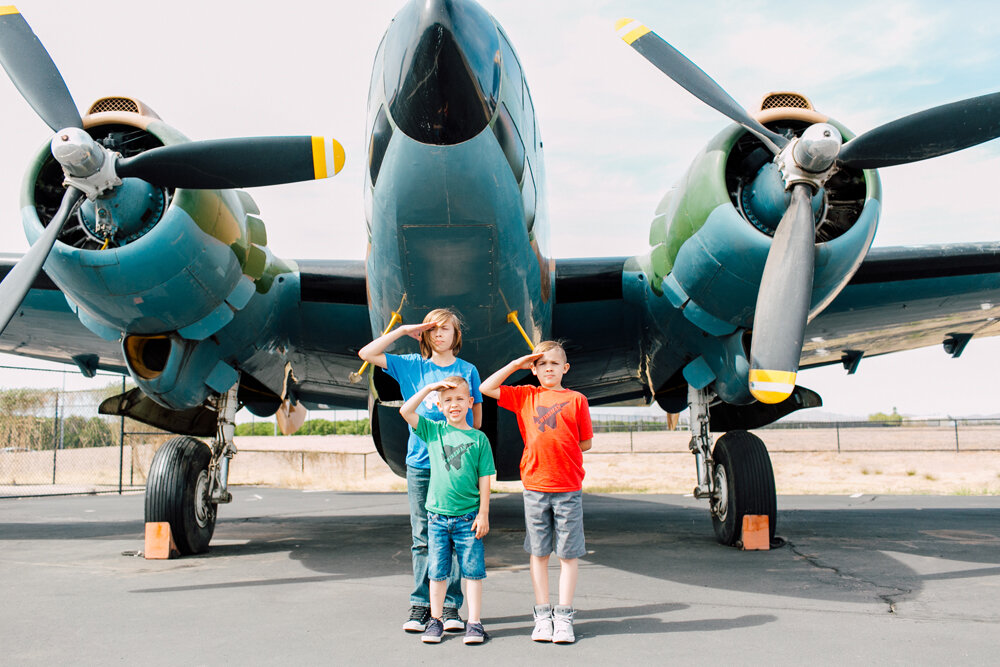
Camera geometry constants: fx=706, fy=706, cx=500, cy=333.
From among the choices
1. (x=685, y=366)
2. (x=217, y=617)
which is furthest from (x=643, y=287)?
(x=217, y=617)

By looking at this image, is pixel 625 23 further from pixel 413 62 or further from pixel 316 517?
pixel 316 517

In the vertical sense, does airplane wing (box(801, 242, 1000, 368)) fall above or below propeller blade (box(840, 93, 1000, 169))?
below

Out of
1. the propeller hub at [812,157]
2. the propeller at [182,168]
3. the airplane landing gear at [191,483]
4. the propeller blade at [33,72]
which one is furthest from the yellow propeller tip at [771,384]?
the propeller blade at [33,72]

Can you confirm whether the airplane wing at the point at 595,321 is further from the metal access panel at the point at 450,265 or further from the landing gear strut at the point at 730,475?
the metal access panel at the point at 450,265

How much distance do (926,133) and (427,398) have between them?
14.8 feet

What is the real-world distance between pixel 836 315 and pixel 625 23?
420 centimetres

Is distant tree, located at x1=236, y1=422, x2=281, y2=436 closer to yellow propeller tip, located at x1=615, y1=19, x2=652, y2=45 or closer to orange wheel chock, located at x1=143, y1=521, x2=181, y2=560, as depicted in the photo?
orange wheel chock, located at x1=143, y1=521, x2=181, y2=560

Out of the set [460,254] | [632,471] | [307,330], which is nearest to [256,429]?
[632,471]

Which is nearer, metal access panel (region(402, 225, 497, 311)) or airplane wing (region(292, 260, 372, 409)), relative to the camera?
metal access panel (region(402, 225, 497, 311))

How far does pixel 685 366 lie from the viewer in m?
7.62

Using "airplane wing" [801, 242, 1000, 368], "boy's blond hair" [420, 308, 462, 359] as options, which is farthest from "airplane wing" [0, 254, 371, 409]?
"airplane wing" [801, 242, 1000, 368]

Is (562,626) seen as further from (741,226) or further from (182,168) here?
(182,168)

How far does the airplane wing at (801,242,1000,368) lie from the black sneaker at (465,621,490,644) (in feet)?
18.3

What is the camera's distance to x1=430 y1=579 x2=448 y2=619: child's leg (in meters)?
3.75
